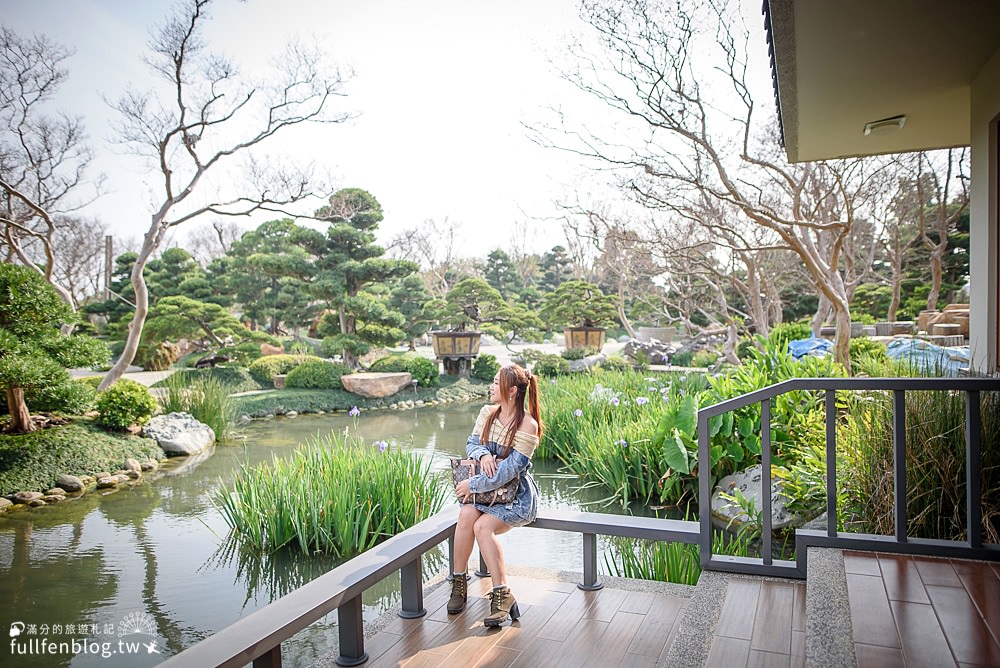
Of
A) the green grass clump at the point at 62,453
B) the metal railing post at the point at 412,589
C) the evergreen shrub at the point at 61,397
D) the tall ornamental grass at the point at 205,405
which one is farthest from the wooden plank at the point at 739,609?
the tall ornamental grass at the point at 205,405

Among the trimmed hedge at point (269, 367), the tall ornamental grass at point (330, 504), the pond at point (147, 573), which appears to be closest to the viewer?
the pond at point (147, 573)

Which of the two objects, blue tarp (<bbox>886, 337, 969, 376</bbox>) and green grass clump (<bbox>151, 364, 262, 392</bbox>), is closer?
blue tarp (<bbox>886, 337, 969, 376</bbox>)

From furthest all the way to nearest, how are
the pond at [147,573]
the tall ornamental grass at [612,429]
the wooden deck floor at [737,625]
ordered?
the tall ornamental grass at [612,429]
the pond at [147,573]
the wooden deck floor at [737,625]

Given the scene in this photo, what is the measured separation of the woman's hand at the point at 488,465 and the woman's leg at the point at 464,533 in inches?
6.2

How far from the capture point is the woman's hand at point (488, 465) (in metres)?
2.63

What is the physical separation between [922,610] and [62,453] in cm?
726

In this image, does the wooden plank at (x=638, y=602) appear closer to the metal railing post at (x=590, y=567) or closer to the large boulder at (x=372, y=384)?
the metal railing post at (x=590, y=567)

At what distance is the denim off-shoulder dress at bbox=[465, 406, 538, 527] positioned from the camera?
2.61 meters

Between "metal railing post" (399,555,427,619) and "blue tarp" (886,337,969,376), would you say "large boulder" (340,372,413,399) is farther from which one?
"metal railing post" (399,555,427,619)

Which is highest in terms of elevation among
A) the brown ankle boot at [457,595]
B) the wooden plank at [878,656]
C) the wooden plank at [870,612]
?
the wooden plank at [870,612]

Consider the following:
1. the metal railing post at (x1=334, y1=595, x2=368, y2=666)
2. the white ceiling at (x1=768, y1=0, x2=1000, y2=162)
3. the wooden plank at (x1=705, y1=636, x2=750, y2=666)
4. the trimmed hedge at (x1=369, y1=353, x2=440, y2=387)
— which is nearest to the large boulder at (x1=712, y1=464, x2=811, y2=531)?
the wooden plank at (x1=705, y1=636, x2=750, y2=666)

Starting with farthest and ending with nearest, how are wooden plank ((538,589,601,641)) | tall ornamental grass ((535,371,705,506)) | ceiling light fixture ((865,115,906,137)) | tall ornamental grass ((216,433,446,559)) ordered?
tall ornamental grass ((535,371,705,506)) < ceiling light fixture ((865,115,906,137)) < tall ornamental grass ((216,433,446,559)) < wooden plank ((538,589,601,641))

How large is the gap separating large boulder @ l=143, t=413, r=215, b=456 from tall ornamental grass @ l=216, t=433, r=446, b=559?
3.69m

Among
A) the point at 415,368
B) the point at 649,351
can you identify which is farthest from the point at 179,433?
the point at 649,351
